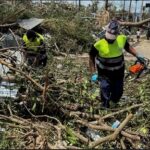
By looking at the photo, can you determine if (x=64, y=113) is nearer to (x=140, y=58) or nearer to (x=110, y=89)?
(x=110, y=89)

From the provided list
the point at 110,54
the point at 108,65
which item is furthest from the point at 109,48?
the point at 108,65

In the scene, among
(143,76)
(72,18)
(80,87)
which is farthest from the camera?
(72,18)

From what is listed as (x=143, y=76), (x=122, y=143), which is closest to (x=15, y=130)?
(x=122, y=143)

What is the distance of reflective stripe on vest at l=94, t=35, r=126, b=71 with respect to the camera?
6.22 m

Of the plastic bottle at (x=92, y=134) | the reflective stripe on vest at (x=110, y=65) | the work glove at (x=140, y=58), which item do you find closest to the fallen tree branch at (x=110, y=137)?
the plastic bottle at (x=92, y=134)

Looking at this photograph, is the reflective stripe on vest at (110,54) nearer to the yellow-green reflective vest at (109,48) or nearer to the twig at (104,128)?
the yellow-green reflective vest at (109,48)

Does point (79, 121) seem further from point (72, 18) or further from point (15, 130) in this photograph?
point (72, 18)

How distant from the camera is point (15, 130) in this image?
5.22 meters

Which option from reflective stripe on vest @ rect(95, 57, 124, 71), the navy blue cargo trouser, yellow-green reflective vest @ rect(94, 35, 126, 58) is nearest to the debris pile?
the navy blue cargo trouser

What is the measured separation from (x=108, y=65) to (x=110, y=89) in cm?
33

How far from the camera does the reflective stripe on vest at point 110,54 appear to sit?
6219 mm

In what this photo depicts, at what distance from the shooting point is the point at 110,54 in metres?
6.25

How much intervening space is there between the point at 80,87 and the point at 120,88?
57cm

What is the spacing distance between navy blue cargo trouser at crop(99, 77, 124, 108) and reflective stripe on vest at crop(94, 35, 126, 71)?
18cm
